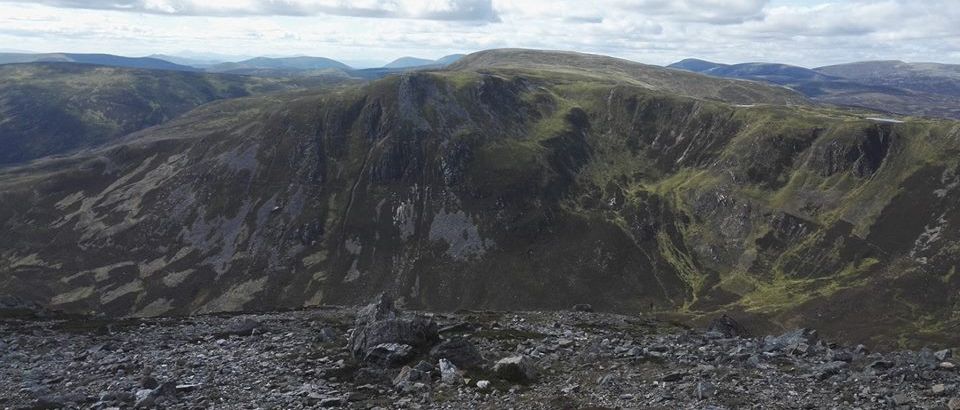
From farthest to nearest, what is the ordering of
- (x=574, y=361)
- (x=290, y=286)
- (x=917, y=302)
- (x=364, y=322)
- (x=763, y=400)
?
(x=290, y=286)
(x=917, y=302)
(x=364, y=322)
(x=574, y=361)
(x=763, y=400)

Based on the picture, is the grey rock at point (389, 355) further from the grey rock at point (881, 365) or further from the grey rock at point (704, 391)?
the grey rock at point (881, 365)

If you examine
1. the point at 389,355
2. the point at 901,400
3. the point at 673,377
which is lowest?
the point at 389,355

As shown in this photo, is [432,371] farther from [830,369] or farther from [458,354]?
[830,369]

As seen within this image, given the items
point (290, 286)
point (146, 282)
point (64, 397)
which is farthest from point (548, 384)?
point (146, 282)

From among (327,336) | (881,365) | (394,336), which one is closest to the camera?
(881,365)

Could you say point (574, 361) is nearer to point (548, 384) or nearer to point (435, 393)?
point (548, 384)

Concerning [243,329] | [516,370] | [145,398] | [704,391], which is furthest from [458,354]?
[243,329]

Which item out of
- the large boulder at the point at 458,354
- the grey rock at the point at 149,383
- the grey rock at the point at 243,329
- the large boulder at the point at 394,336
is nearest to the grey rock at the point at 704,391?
the large boulder at the point at 458,354
